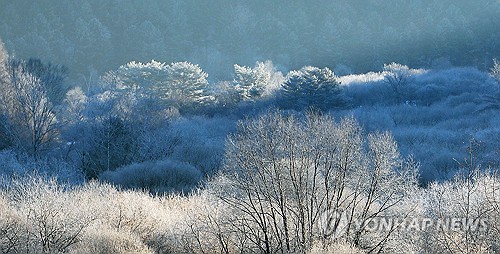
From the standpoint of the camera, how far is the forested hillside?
1697 centimetres

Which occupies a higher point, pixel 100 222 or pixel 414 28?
pixel 414 28

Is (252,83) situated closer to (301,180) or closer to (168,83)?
(168,83)

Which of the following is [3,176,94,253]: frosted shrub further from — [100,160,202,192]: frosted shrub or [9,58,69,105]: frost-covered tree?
[9,58,69,105]: frost-covered tree

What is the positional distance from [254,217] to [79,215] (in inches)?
221

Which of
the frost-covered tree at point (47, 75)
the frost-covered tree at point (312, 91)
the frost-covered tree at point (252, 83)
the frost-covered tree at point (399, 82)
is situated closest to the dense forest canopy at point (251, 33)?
the frost-covered tree at point (399, 82)

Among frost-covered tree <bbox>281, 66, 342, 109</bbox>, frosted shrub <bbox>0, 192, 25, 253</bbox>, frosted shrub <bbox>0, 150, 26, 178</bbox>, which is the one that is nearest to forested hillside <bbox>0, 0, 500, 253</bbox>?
frosted shrub <bbox>0, 192, 25, 253</bbox>

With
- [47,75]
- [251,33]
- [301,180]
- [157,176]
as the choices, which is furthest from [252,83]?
[301,180]

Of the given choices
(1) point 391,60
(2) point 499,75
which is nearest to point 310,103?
(2) point 499,75

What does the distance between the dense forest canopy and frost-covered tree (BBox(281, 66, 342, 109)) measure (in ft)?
81.4

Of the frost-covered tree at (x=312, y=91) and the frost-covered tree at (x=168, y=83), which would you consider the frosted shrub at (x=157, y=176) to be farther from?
the frost-covered tree at (x=168, y=83)

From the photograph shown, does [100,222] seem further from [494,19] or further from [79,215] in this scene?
[494,19]

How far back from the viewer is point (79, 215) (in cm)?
1859

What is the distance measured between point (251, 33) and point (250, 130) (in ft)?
250

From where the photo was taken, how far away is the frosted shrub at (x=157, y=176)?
1168 inches
